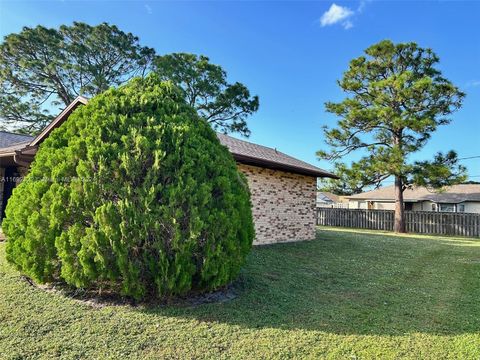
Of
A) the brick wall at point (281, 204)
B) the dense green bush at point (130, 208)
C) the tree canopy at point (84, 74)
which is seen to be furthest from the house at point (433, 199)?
the dense green bush at point (130, 208)

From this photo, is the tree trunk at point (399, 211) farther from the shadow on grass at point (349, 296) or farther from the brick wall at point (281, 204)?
the shadow on grass at point (349, 296)

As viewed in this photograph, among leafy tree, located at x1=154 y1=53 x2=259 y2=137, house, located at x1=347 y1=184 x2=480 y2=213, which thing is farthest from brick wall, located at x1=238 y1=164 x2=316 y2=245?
leafy tree, located at x1=154 y1=53 x2=259 y2=137

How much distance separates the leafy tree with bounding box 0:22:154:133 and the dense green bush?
64.9 feet

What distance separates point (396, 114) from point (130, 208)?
1565 cm

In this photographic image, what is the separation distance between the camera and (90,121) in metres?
4.32

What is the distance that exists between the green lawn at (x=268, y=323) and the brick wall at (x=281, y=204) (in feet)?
10.8

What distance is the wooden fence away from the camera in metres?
16.8

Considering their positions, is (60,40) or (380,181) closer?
(380,181)

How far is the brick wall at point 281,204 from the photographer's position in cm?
873

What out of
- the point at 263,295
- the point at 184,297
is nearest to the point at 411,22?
the point at 263,295

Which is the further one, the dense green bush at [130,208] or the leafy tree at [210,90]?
the leafy tree at [210,90]

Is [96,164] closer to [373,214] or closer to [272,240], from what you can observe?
[272,240]

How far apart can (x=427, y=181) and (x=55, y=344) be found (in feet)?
56.5

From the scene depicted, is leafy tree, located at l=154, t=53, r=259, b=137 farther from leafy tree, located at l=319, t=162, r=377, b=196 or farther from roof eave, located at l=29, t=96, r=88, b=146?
roof eave, located at l=29, t=96, r=88, b=146
